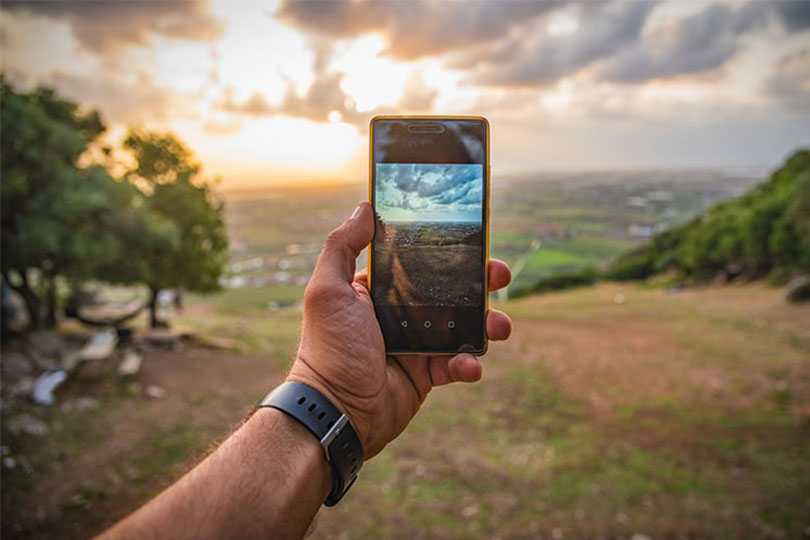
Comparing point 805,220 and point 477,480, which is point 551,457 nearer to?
point 477,480

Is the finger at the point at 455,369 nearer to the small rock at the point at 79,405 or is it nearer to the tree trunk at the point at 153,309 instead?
the small rock at the point at 79,405

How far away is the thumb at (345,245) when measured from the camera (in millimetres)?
2348

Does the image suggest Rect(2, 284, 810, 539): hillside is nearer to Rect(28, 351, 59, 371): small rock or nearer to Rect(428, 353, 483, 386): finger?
Rect(428, 353, 483, 386): finger

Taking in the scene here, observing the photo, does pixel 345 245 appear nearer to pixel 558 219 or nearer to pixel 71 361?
pixel 71 361

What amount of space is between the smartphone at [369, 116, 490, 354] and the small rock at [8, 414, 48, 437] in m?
9.17

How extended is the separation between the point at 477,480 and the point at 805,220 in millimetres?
24672

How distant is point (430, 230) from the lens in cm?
248

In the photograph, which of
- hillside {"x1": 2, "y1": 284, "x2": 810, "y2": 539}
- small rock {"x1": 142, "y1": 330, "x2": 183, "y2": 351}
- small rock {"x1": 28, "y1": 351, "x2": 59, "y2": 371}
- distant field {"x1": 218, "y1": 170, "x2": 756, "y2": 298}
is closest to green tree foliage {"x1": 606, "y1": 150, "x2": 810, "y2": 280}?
distant field {"x1": 218, "y1": 170, "x2": 756, "y2": 298}

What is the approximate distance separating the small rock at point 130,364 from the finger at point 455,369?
11806 mm

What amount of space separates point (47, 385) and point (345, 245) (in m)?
11.3

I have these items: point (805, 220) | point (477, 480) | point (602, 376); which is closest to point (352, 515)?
point (477, 480)

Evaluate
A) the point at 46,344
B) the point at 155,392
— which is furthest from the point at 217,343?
the point at 155,392

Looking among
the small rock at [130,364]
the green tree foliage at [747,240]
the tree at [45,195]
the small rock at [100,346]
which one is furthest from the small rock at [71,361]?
the green tree foliage at [747,240]

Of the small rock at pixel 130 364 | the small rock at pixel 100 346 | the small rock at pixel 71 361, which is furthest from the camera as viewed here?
the small rock at pixel 100 346
